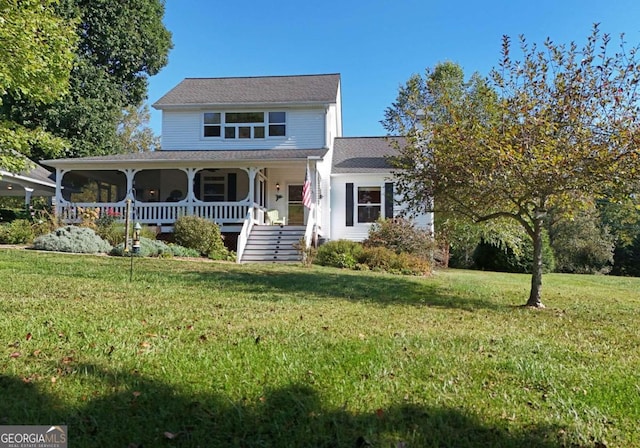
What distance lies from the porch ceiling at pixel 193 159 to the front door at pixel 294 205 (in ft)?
8.42

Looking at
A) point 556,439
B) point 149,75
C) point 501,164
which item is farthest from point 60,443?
point 149,75

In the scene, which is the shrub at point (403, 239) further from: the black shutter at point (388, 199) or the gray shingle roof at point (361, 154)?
the gray shingle roof at point (361, 154)

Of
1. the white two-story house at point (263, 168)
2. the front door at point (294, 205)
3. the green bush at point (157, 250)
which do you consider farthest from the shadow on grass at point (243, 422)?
the front door at point (294, 205)

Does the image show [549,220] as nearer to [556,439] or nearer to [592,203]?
[592,203]

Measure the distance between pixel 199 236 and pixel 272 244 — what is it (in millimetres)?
2469

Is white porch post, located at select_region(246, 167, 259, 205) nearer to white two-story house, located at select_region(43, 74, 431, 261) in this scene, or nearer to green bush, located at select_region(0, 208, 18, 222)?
white two-story house, located at select_region(43, 74, 431, 261)

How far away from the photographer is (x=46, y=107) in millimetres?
24156

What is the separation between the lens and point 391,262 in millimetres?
14023

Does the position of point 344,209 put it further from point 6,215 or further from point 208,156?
point 6,215

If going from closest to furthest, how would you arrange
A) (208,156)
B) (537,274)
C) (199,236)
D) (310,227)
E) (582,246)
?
(537,274) < (199,236) < (310,227) < (208,156) < (582,246)

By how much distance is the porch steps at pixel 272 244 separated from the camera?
579 inches

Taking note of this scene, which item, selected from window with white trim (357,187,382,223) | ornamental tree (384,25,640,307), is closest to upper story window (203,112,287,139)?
window with white trim (357,187,382,223)

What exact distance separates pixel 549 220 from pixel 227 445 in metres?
7.84

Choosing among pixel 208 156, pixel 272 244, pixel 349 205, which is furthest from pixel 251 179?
pixel 349 205
